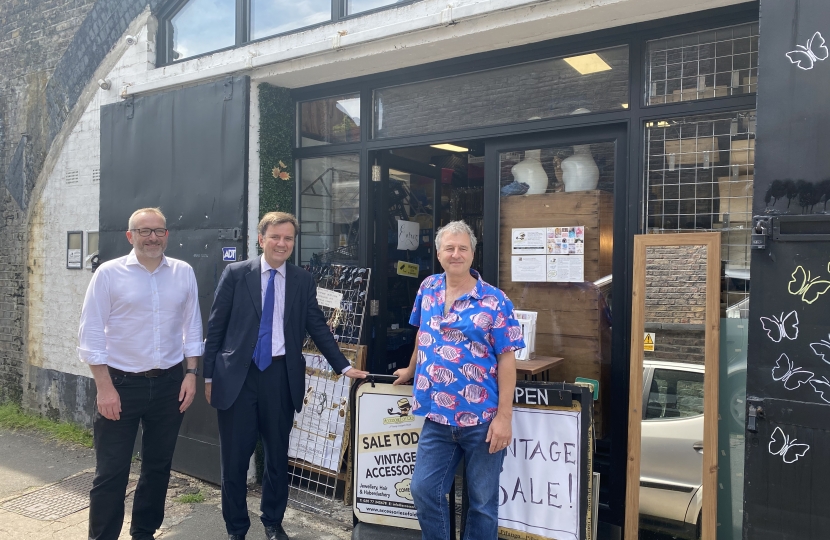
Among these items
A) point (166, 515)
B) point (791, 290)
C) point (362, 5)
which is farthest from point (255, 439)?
point (362, 5)

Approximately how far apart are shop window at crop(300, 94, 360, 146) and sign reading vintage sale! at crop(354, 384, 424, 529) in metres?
2.19

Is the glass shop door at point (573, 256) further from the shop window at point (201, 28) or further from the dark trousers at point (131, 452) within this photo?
the shop window at point (201, 28)

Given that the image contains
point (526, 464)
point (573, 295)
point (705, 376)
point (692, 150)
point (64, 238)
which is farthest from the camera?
point (64, 238)

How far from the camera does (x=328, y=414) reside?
4566mm

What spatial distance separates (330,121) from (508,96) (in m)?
1.62

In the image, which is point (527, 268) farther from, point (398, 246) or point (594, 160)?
point (398, 246)

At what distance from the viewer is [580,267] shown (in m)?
3.92

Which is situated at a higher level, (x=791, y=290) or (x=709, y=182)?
(x=709, y=182)

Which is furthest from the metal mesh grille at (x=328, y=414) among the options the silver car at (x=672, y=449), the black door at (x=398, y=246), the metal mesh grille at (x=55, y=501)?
the silver car at (x=672, y=449)

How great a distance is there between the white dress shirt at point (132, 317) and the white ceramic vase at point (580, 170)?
98.7 inches

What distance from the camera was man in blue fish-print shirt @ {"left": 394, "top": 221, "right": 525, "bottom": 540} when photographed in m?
2.99

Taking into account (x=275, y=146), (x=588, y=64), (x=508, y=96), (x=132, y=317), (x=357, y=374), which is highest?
(x=588, y=64)

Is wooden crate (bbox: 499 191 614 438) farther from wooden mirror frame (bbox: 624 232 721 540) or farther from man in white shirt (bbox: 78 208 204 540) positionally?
man in white shirt (bbox: 78 208 204 540)

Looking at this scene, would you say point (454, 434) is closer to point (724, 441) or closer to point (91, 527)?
point (724, 441)
